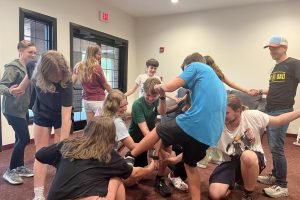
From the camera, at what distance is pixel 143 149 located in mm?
1771

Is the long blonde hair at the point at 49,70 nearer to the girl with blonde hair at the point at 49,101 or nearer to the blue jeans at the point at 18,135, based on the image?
the girl with blonde hair at the point at 49,101

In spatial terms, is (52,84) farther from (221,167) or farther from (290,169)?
(290,169)

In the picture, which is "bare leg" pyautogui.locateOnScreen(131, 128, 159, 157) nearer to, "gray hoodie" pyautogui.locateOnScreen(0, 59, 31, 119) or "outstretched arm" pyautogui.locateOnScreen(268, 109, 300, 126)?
"outstretched arm" pyautogui.locateOnScreen(268, 109, 300, 126)

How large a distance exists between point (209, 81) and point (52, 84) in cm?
101

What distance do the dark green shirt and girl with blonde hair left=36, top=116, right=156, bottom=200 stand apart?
0.75m

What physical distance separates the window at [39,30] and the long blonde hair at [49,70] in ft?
6.95

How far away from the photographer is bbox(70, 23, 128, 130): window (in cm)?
464

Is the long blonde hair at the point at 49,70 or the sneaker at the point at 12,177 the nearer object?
the long blonde hair at the point at 49,70

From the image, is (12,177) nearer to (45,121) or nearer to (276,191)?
(45,121)

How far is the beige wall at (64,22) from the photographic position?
10.9ft

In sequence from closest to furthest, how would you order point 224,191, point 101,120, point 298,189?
point 101,120
point 224,191
point 298,189

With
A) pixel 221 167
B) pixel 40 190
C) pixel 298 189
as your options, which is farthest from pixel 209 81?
pixel 298 189

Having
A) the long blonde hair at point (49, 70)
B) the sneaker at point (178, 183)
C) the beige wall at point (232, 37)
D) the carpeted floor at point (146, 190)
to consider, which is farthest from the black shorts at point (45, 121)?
the beige wall at point (232, 37)

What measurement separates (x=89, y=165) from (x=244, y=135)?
120cm
